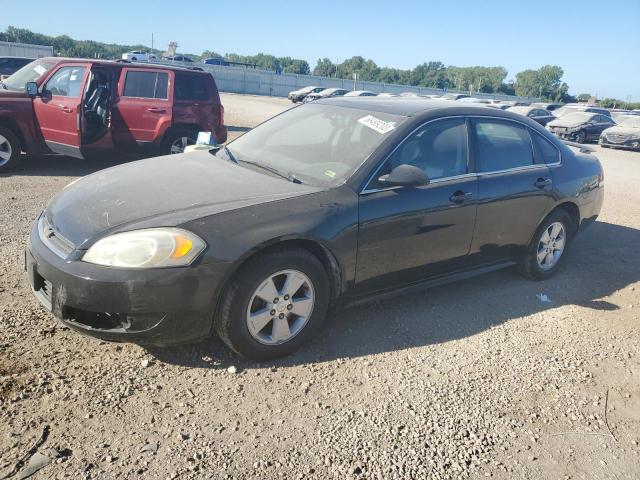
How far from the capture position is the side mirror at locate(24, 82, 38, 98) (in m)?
8.15

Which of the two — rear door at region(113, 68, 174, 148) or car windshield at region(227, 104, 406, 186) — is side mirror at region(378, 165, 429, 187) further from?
rear door at region(113, 68, 174, 148)

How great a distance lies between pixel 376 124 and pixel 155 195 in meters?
1.73

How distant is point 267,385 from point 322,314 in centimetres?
61

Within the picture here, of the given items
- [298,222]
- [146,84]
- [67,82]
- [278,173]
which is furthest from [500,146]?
[67,82]

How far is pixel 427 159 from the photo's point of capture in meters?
4.09

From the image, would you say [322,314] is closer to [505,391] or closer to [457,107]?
[505,391]

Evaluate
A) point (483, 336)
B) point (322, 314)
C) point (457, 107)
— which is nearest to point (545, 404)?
point (483, 336)

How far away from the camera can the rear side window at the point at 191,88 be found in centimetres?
910

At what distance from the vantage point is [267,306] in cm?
329

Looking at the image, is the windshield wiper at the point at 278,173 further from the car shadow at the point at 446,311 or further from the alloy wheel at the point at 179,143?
the alloy wheel at the point at 179,143

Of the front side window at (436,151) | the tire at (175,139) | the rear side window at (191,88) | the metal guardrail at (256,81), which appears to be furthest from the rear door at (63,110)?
the metal guardrail at (256,81)

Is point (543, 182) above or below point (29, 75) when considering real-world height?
below

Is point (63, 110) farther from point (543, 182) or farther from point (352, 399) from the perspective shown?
point (352, 399)

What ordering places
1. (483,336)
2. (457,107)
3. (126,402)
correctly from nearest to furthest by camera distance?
(126,402), (483,336), (457,107)
